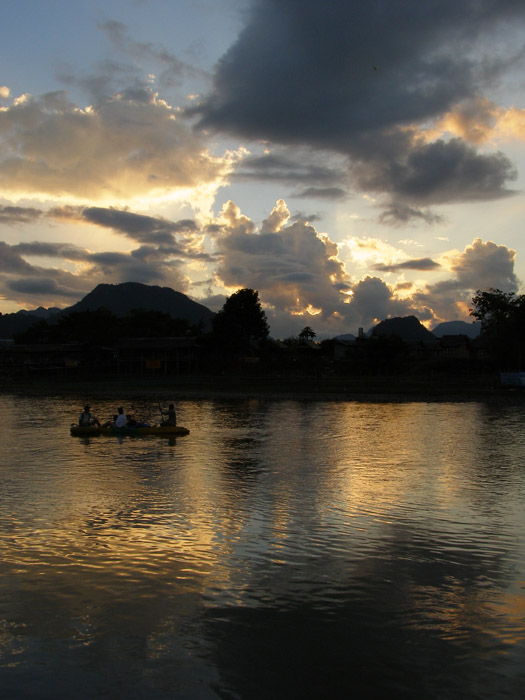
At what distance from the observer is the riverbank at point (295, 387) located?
181ft

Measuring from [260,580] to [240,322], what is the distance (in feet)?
231

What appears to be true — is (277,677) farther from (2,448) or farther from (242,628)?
(2,448)

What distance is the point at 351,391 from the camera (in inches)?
2323

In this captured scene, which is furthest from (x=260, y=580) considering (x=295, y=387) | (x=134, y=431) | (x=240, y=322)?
(x=240, y=322)

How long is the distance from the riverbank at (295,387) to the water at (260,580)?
35545mm

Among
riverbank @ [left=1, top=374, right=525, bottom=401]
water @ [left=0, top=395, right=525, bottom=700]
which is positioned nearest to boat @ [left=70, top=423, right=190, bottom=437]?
water @ [left=0, top=395, right=525, bottom=700]

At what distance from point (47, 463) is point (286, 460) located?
860cm

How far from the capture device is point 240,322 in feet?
259

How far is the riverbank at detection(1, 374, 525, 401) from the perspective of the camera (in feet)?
181

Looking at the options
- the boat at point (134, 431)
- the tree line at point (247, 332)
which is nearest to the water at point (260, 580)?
the boat at point (134, 431)

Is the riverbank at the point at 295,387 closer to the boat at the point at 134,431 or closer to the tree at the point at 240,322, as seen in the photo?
the tree at the point at 240,322

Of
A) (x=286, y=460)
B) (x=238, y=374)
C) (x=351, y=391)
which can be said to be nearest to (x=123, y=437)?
(x=286, y=460)

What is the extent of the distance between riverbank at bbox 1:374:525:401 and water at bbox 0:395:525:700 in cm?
3555

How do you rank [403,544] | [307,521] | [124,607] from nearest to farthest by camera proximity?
[124,607] < [403,544] < [307,521]
